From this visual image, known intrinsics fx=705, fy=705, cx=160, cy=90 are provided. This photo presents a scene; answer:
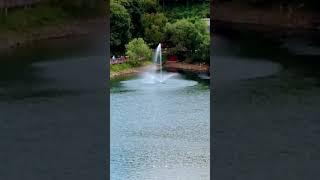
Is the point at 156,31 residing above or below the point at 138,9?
below

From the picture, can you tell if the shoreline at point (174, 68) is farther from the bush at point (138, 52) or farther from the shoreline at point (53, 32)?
the shoreline at point (53, 32)

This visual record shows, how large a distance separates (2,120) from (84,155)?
0.45 meters

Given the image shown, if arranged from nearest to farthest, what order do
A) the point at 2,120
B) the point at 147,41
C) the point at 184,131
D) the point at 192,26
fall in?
1. the point at 2,120
2. the point at 184,131
3. the point at 192,26
4. the point at 147,41

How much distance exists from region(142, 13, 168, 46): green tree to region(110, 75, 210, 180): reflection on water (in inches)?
22.1

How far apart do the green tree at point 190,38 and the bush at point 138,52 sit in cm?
34

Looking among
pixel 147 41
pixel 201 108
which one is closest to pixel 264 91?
pixel 201 108

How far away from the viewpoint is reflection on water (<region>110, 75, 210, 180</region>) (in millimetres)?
5629

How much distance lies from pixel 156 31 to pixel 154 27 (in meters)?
0.20

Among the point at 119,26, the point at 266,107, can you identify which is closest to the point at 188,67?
the point at 119,26

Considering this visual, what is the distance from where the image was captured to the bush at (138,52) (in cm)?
900

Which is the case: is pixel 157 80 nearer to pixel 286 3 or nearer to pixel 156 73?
pixel 156 73

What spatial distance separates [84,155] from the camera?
358 centimetres

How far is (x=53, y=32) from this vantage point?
357cm

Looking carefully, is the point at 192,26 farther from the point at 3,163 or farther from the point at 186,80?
the point at 3,163
